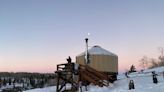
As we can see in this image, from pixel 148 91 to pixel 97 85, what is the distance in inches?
342

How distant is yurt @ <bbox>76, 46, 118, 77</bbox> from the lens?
3356 cm

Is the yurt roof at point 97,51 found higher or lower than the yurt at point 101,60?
higher

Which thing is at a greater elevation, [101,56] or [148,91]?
[101,56]

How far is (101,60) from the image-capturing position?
110 feet

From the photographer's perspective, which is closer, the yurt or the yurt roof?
the yurt

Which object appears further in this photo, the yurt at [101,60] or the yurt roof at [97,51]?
the yurt roof at [97,51]

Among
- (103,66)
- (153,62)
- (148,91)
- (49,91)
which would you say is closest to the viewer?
(148,91)

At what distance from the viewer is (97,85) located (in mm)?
28844

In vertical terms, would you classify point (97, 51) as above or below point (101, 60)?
above

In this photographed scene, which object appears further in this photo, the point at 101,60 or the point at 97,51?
the point at 97,51

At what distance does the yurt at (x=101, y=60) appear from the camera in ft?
110

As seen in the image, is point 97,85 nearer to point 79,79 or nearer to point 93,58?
point 79,79

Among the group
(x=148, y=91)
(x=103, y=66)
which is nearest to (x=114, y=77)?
(x=103, y=66)

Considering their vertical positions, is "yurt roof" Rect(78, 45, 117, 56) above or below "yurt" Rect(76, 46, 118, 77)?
above
